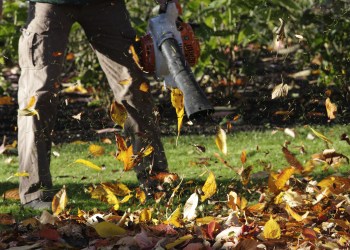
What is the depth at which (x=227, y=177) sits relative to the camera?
5.11 meters

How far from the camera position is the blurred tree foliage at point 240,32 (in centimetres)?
674

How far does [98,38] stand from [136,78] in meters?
0.29

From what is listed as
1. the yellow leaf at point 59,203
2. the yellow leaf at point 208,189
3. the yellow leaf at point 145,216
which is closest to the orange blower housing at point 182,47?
the yellow leaf at point 208,189

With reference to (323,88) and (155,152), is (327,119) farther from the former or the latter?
(155,152)

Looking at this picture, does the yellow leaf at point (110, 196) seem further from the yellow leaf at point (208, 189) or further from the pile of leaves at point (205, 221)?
the yellow leaf at point (208, 189)

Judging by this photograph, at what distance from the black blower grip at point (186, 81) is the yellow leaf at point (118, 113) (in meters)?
0.38

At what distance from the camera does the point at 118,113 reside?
4648 millimetres

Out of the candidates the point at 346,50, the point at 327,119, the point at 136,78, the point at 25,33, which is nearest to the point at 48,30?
the point at 25,33

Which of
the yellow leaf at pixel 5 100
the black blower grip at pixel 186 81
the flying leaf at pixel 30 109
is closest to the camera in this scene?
the black blower grip at pixel 186 81

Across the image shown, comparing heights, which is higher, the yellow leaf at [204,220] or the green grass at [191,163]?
the green grass at [191,163]

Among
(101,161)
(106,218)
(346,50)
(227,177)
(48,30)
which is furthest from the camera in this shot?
(346,50)

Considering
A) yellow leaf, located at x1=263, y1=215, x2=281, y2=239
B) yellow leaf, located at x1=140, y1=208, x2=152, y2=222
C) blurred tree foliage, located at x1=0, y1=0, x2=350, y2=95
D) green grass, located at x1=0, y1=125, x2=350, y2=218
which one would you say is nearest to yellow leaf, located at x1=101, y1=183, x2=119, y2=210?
green grass, located at x1=0, y1=125, x2=350, y2=218

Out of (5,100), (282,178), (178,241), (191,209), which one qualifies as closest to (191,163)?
(282,178)

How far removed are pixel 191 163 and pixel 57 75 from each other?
4.55ft
